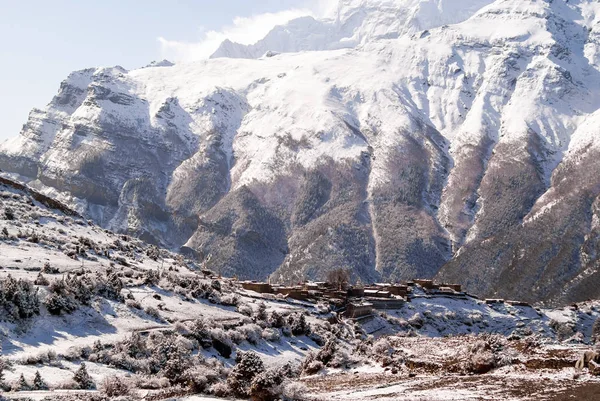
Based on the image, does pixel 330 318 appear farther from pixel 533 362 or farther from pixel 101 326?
pixel 533 362

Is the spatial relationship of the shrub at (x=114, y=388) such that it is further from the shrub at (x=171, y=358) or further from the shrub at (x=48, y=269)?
the shrub at (x=48, y=269)

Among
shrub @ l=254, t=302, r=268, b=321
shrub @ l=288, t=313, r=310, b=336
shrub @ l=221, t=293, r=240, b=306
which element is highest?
shrub @ l=221, t=293, r=240, b=306

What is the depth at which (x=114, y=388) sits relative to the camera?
999 inches

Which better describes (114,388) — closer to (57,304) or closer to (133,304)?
(57,304)

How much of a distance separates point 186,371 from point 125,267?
102ft

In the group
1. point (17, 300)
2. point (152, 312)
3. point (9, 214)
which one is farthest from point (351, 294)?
point (17, 300)

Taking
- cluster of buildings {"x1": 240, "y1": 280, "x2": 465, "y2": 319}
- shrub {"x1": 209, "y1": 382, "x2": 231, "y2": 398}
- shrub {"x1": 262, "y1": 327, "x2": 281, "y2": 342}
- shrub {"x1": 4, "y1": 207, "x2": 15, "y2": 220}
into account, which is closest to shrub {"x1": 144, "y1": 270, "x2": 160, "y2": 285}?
shrub {"x1": 262, "y1": 327, "x2": 281, "y2": 342}

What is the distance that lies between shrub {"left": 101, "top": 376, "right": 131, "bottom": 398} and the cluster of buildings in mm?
48336

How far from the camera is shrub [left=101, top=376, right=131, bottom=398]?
82.5 feet

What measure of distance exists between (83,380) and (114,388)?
2828 millimetres

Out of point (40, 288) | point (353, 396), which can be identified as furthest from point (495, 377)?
point (40, 288)

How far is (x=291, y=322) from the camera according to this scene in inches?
2037

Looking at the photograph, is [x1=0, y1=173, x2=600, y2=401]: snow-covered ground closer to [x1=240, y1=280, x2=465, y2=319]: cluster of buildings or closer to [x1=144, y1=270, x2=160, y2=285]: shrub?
[x1=144, y1=270, x2=160, y2=285]: shrub

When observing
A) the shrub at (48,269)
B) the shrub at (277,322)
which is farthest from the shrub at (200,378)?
the shrub at (277,322)
